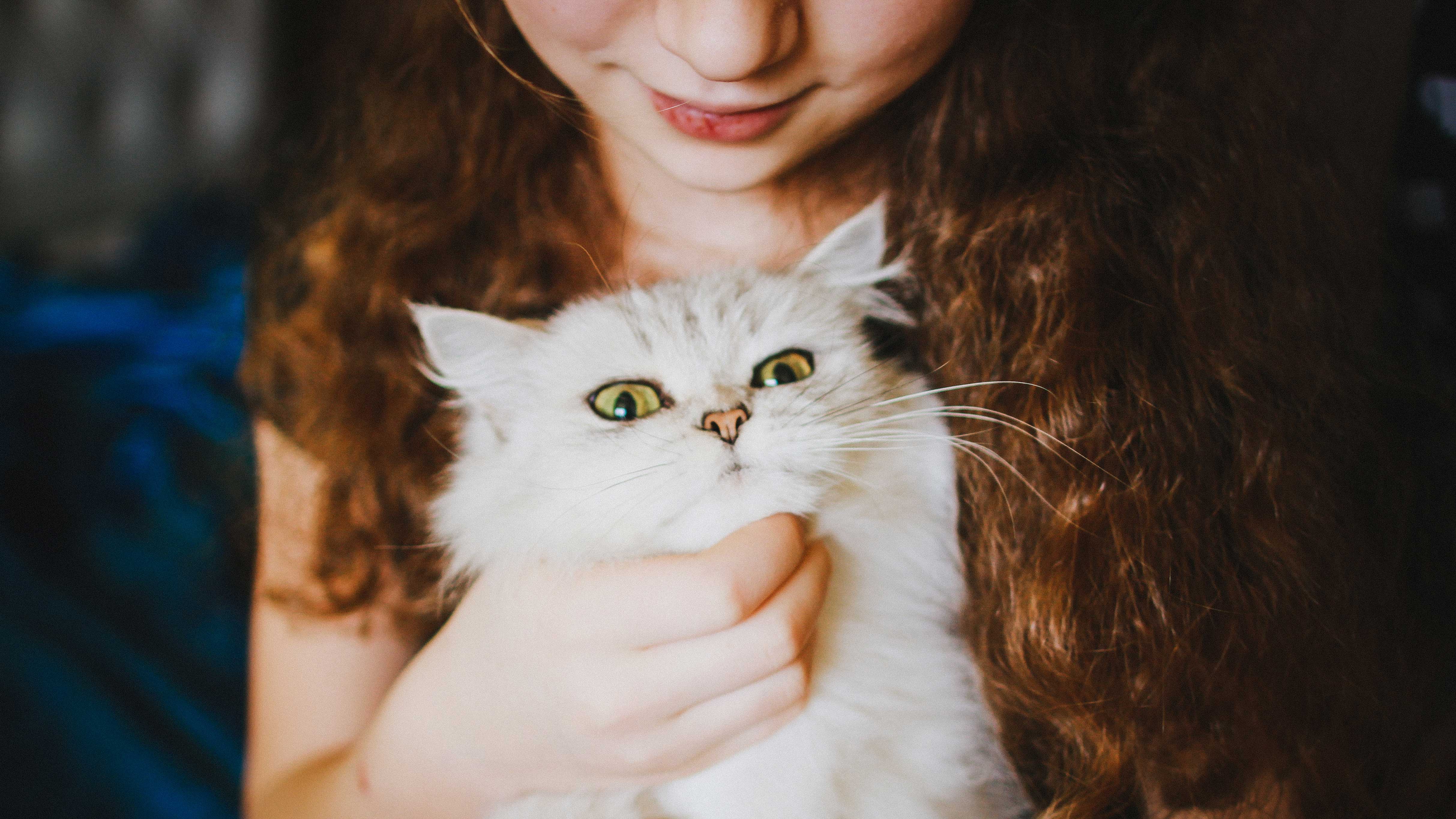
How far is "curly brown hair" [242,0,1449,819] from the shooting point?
81 cm

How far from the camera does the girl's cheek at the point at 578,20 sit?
0.70 m

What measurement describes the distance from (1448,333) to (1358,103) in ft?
1.27

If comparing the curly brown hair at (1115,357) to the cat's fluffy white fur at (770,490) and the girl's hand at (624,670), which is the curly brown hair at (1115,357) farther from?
the girl's hand at (624,670)

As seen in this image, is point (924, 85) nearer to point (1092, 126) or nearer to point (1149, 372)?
point (1092, 126)

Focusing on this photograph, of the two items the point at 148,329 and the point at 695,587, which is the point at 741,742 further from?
the point at 148,329

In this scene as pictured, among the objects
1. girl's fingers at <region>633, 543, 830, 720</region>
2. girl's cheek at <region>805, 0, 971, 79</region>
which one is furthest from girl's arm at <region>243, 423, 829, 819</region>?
girl's cheek at <region>805, 0, 971, 79</region>

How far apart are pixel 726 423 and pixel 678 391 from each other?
0.09 m

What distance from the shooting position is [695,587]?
2.28ft

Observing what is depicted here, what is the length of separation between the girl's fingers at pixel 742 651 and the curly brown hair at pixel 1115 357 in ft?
0.81

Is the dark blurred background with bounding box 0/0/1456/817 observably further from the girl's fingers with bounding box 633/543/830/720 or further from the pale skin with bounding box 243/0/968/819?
the girl's fingers with bounding box 633/543/830/720

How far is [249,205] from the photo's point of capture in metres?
1.86

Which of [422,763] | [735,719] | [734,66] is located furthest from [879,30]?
[422,763]

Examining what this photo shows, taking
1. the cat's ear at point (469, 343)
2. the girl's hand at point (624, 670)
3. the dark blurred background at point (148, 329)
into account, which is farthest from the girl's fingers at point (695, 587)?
the dark blurred background at point (148, 329)

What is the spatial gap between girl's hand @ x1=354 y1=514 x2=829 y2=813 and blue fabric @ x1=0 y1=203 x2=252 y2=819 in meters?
0.73
